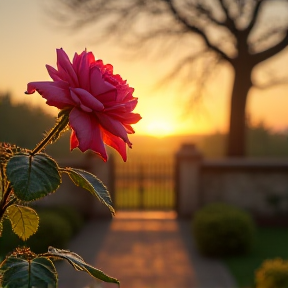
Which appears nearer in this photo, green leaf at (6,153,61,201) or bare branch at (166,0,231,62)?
green leaf at (6,153,61,201)

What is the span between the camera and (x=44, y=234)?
983 centimetres

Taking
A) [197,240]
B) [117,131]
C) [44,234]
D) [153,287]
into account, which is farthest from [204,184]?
[117,131]

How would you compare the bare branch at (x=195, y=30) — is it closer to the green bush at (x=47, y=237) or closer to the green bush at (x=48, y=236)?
the green bush at (x=47, y=237)

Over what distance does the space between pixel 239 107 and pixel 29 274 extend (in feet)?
55.7

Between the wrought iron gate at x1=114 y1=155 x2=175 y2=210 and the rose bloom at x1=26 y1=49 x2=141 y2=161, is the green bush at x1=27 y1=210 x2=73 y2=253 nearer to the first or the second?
the wrought iron gate at x1=114 y1=155 x2=175 y2=210

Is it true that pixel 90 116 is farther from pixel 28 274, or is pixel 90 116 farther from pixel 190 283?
pixel 190 283

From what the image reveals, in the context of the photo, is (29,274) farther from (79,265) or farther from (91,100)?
(91,100)

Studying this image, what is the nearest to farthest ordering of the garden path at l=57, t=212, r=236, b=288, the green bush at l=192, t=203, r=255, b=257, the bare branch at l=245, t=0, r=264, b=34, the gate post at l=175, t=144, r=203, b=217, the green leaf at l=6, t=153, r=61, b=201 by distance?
1. the green leaf at l=6, t=153, r=61, b=201
2. the garden path at l=57, t=212, r=236, b=288
3. the green bush at l=192, t=203, r=255, b=257
4. the gate post at l=175, t=144, r=203, b=217
5. the bare branch at l=245, t=0, r=264, b=34

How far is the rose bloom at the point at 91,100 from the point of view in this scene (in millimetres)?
906

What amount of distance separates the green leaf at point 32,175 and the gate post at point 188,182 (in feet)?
43.9

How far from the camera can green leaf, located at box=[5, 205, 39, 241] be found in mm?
1144

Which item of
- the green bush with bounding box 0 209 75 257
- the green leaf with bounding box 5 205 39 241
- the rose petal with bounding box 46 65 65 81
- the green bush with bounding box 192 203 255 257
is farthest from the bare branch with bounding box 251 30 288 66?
the rose petal with bounding box 46 65 65 81

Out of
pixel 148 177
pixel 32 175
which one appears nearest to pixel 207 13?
pixel 148 177

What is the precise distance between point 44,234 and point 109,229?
344 centimetres
